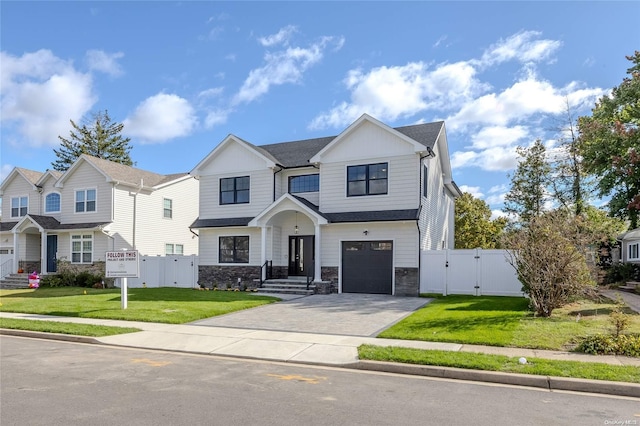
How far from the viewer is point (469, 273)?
1848 centimetres

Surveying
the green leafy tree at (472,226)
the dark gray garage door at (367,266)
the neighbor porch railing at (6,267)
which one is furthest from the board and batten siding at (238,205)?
the green leafy tree at (472,226)

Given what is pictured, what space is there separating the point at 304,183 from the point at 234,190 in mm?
3891

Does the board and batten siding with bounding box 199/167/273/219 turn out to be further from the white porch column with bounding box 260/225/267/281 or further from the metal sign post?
the metal sign post

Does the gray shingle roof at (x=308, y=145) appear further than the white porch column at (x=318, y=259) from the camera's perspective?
Yes

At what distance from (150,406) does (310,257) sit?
1631 cm

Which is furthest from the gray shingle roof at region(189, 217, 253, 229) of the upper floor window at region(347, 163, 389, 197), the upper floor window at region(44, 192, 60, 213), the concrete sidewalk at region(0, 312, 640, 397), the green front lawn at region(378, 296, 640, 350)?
the upper floor window at region(44, 192, 60, 213)

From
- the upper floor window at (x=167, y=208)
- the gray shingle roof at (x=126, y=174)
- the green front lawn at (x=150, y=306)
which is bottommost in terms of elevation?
the green front lawn at (x=150, y=306)

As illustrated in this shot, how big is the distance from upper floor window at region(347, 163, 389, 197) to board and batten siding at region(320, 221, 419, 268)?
153 cm

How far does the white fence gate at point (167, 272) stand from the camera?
2452 centimetres

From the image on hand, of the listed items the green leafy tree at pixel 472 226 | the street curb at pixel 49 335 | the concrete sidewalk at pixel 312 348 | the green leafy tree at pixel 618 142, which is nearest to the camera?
the concrete sidewalk at pixel 312 348

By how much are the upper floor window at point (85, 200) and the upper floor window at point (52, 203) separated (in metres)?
2.28

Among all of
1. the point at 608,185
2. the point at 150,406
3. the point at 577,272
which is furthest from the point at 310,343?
the point at 608,185

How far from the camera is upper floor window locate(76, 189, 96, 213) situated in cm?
2756

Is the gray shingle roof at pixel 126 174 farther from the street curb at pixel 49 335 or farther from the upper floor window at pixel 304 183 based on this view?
the street curb at pixel 49 335
